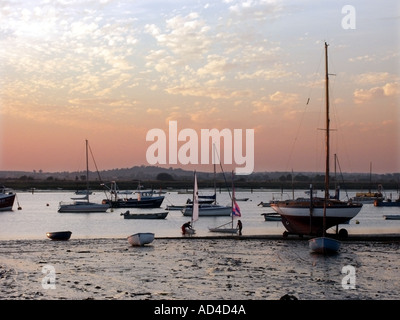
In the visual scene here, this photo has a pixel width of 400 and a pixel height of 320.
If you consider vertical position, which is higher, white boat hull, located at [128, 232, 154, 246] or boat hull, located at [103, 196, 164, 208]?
white boat hull, located at [128, 232, 154, 246]

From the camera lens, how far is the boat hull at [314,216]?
49.1m

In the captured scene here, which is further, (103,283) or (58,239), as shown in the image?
(58,239)

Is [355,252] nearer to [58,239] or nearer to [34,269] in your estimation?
[34,269]

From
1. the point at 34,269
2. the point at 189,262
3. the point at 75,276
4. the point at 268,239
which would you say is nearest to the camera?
the point at 75,276

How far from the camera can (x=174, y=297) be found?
85.1 feet

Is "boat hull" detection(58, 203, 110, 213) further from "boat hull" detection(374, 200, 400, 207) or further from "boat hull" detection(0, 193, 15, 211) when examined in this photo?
"boat hull" detection(374, 200, 400, 207)

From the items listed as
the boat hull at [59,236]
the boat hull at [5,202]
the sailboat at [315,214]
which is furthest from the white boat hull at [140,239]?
the boat hull at [5,202]

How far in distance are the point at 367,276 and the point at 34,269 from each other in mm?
18289

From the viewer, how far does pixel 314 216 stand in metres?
49.5

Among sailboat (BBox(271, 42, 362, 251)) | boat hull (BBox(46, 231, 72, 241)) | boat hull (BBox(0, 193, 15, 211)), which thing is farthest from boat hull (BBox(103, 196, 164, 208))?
sailboat (BBox(271, 42, 362, 251))

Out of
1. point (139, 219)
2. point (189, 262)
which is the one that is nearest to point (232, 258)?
point (189, 262)

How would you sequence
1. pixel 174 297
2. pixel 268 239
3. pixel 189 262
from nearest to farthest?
pixel 174 297 < pixel 189 262 < pixel 268 239

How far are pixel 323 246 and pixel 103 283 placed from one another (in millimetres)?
16696

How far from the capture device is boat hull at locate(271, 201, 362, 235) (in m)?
49.1
